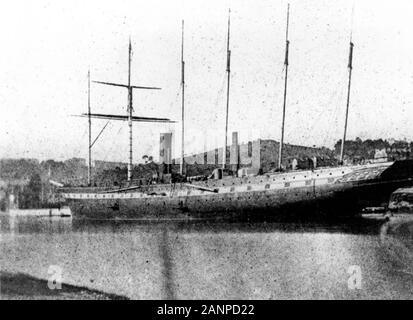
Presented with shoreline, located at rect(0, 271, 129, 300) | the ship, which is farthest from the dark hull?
shoreline, located at rect(0, 271, 129, 300)

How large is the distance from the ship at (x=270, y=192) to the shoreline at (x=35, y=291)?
55.4 feet

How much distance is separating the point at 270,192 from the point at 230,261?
10590 millimetres

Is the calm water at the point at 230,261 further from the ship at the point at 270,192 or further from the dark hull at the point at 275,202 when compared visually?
the ship at the point at 270,192

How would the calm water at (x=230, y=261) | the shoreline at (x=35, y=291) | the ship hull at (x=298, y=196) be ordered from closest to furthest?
the shoreline at (x=35, y=291) < the calm water at (x=230, y=261) < the ship hull at (x=298, y=196)

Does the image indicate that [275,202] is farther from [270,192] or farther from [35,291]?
[35,291]

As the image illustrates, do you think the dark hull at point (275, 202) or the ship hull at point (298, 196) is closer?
the ship hull at point (298, 196)

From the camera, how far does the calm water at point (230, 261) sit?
1584 cm

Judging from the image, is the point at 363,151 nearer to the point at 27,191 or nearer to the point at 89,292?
the point at 27,191

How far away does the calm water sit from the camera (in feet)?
52.0

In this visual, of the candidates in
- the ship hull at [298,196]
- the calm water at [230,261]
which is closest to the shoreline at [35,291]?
the calm water at [230,261]
